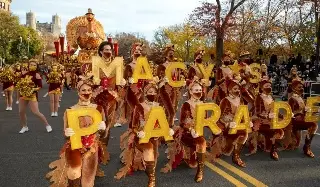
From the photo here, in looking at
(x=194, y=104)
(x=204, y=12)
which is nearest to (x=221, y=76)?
(x=194, y=104)

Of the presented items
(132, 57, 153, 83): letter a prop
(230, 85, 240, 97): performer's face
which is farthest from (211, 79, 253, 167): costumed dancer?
(132, 57, 153, 83): letter a prop

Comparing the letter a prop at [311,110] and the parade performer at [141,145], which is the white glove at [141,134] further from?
the letter a prop at [311,110]

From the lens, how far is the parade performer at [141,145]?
5406 mm

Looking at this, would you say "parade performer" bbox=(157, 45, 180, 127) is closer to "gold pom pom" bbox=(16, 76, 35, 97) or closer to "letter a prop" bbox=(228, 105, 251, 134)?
"letter a prop" bbox=(228, 105, 251, 134)

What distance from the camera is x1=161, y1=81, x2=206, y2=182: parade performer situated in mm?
5898

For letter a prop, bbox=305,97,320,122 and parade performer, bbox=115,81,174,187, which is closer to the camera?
parade performer, bbox=115,81,174,187

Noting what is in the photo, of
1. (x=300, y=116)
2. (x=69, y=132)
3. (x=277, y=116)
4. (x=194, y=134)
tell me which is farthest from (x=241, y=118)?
(x=69, y=132)

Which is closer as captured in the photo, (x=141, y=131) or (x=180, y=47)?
(x=141, y=131)

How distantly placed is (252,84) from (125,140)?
4.50 m

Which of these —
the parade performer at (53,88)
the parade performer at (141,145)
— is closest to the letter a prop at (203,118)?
the parade performer at (141,145)

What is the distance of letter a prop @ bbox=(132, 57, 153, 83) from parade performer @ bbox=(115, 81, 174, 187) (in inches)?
37.2

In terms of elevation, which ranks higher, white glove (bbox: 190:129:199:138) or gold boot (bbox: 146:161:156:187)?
white glove (bbox: 190:129:199:138)

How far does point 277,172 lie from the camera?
6.35 m

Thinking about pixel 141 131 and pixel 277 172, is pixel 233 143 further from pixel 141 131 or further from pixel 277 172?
pixel 141 131
